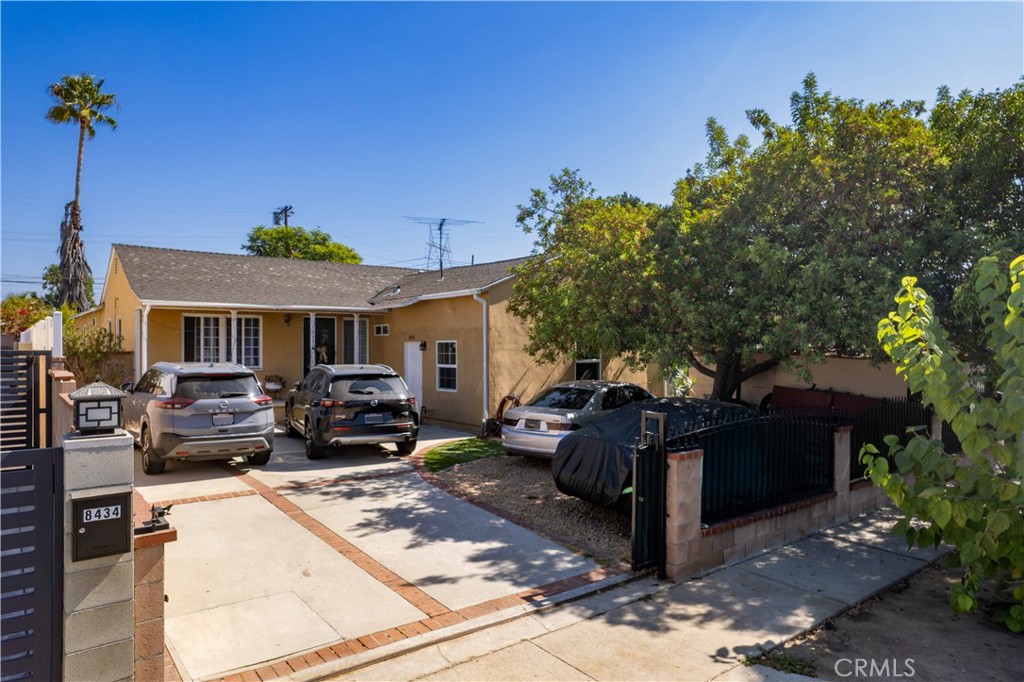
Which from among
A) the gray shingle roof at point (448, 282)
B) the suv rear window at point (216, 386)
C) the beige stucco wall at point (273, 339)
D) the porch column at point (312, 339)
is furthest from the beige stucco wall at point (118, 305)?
the suv rear window at point (216, 386)

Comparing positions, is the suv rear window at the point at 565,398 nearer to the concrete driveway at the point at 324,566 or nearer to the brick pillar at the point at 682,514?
the concrete driveway at the point at 324,566

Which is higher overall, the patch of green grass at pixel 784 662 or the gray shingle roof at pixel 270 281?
the gray shingle roof at pixel 270 281

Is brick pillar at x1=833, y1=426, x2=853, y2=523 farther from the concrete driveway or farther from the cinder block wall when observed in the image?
the concrete driveway

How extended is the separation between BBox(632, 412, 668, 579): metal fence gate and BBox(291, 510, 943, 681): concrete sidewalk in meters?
0.24

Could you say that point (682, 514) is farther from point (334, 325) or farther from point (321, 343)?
point (334, 325)

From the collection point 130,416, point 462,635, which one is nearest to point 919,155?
point 462,635

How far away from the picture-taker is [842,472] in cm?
777

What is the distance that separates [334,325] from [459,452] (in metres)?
9.04

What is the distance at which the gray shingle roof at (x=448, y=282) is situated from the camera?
16.1 metres

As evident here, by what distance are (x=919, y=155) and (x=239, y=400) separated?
1085 cm


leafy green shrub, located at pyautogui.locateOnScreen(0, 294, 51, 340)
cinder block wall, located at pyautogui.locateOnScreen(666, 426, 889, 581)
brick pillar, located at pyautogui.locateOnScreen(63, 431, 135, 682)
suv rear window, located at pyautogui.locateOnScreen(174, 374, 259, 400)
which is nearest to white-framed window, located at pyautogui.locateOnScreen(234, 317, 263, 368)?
suv rear window, located at pyautogui.locateOnScreen(174, 374, 259, 400)

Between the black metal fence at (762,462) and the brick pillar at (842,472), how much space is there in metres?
0.08

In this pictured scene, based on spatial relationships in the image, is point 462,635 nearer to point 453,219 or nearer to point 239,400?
point 239,400

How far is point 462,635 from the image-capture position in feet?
15.0
